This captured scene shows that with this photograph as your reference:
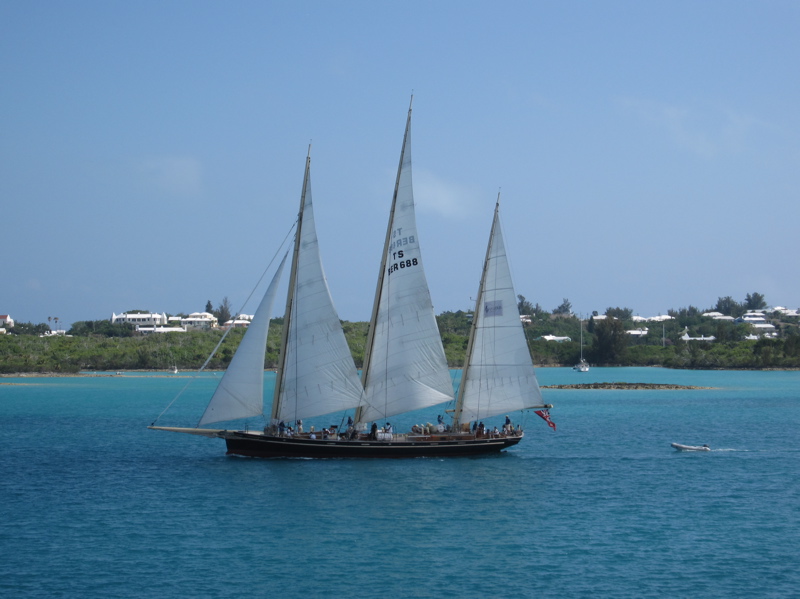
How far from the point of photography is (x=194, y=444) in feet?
219

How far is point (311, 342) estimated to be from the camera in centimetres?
5100

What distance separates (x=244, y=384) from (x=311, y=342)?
13.6 feet

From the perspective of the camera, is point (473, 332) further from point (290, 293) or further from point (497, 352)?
point (290, 293)

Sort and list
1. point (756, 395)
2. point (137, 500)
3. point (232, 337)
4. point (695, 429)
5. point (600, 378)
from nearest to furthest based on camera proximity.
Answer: point (137, 500), point (695, 429), point (756, 395), point (600, 378), point (232, 337)

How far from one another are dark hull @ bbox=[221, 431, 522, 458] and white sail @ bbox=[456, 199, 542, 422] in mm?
2094

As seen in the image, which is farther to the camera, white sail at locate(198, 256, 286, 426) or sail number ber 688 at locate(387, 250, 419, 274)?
sail number ber 688 at locate(387, 250, 419, 274)

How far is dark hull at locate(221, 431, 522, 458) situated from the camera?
51.3 meters

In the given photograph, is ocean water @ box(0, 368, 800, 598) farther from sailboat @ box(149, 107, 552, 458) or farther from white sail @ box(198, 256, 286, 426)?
white sail @ box(198, 256, 286, 426)

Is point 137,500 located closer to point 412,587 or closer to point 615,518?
point 412,587

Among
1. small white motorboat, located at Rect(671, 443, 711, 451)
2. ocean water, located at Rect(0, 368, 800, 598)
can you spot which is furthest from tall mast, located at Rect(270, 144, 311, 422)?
small white motorboat, located at Rect(671, 443, 711, 451)

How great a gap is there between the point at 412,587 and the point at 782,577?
11.9 metres

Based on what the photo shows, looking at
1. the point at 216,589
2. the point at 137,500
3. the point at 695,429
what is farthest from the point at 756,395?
the point at 216,589

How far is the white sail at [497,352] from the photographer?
178 ft

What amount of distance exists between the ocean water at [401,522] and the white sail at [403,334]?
382 cm
